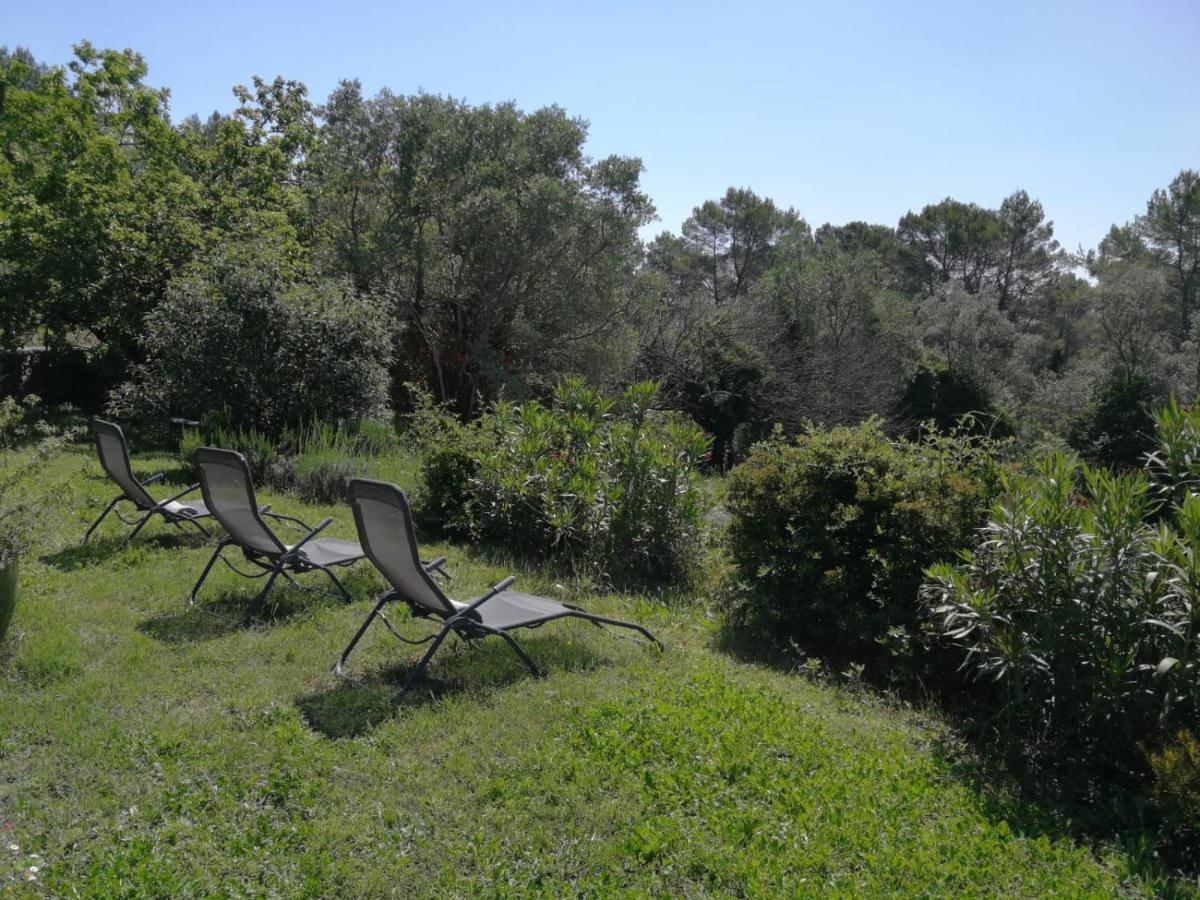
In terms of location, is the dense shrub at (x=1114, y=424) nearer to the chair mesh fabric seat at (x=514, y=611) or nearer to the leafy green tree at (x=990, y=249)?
the leafy green tree at (x=990, y=249)

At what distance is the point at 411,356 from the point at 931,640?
16.2 meters

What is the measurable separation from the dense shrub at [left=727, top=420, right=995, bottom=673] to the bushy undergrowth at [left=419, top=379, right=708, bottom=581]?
3.37ft

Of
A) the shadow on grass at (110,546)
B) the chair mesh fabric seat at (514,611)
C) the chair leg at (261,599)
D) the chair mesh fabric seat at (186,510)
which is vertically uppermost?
the chair mesh fabric seat at (514,611)

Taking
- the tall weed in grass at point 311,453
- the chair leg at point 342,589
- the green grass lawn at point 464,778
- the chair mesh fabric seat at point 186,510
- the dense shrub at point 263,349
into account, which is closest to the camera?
the green grass lawn at point 464,778

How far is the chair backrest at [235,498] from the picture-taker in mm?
5398

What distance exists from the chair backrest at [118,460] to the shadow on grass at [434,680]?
3.20 m

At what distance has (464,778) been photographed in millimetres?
3447

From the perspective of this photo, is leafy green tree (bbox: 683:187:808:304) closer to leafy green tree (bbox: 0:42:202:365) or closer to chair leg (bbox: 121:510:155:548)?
leafy green tree (bbox: 0:42:202:365)

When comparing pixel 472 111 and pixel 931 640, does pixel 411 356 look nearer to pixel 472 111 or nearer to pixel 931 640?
pixel 472 111

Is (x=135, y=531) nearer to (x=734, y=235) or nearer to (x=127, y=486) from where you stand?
(x=127, y=486)

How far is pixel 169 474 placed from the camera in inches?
399

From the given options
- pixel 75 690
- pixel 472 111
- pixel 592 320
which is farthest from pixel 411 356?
pixel 75 690

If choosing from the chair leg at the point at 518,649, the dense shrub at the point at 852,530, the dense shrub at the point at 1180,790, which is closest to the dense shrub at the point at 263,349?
the dense shrub at the point at 852,530

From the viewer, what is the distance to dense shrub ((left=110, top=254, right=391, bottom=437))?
11273 millimetres
